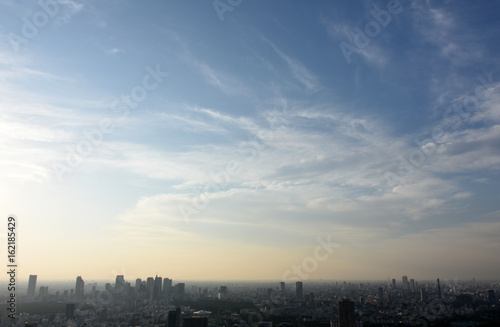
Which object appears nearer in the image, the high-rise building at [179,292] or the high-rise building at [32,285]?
the high-rise building at [32,285]

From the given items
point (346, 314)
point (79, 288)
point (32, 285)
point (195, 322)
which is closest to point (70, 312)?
point (195, 322)

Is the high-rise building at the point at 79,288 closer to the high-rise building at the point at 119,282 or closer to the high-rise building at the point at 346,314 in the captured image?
the high-rise building at the point at 119,282

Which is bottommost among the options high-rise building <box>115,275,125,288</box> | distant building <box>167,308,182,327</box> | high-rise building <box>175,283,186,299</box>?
high-rise building <box>175,283,186,299</box>

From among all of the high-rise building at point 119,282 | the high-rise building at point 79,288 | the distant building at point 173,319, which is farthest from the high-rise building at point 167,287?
the distant building at point 173,319

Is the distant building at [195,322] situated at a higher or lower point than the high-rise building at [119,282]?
higher

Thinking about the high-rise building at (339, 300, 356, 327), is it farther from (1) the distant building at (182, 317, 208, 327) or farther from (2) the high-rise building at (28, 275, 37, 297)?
(2) the high-rise building at (28, 275, 37, 297)

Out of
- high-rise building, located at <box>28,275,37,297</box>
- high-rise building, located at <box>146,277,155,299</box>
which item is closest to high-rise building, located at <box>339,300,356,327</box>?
high-rise building, located at <box>146,277,155,299</box>

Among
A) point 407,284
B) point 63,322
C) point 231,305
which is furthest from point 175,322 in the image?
point 407,284

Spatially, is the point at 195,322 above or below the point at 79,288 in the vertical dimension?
above

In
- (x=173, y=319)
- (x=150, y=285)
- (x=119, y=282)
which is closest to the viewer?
(x=173, y=319)

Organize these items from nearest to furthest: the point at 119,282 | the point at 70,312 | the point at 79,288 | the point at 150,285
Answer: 1. the point at 70,312
2. the point at 79,288
3. the point at 150,285
4. the point at 119,282

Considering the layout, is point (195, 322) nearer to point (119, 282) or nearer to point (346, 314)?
point (346, 314)
